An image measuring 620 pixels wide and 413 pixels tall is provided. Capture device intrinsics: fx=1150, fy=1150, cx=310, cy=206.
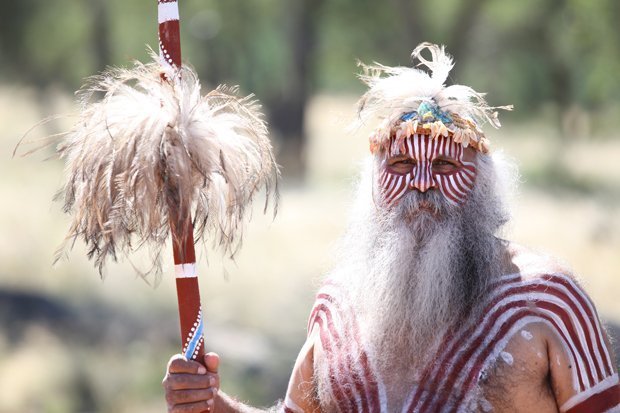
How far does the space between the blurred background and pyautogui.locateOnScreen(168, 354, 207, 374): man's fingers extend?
1.04m

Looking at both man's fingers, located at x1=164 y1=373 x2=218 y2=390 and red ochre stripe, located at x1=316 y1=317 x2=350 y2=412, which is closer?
man's fingers, located at x1=164 y1=373 x2=218 y2=390

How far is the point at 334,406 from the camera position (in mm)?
3773

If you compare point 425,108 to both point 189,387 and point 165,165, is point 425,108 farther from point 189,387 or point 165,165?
point 189,387

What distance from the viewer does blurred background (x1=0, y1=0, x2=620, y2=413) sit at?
10883 mm

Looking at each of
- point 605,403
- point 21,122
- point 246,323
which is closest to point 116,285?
point 246,323

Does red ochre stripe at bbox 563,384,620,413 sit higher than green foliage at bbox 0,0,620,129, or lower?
lower

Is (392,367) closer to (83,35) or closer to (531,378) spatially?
(531,378)

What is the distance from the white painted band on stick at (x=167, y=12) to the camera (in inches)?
136

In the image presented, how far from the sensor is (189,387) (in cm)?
350

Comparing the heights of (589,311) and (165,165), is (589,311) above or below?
below

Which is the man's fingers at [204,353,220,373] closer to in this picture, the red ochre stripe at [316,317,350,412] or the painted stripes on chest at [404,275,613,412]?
the red ochre stripe at [316,317,350,412]

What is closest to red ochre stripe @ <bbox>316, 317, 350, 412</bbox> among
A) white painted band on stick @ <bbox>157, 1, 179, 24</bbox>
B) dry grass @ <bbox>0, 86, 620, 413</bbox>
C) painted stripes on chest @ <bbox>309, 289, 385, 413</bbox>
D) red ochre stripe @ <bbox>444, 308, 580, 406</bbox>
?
painted stripes on chest @ <bbox>309, 289, 385, 413</bbox>

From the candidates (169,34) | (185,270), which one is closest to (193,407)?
(185,270)

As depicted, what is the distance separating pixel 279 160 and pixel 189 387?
17836 mm
